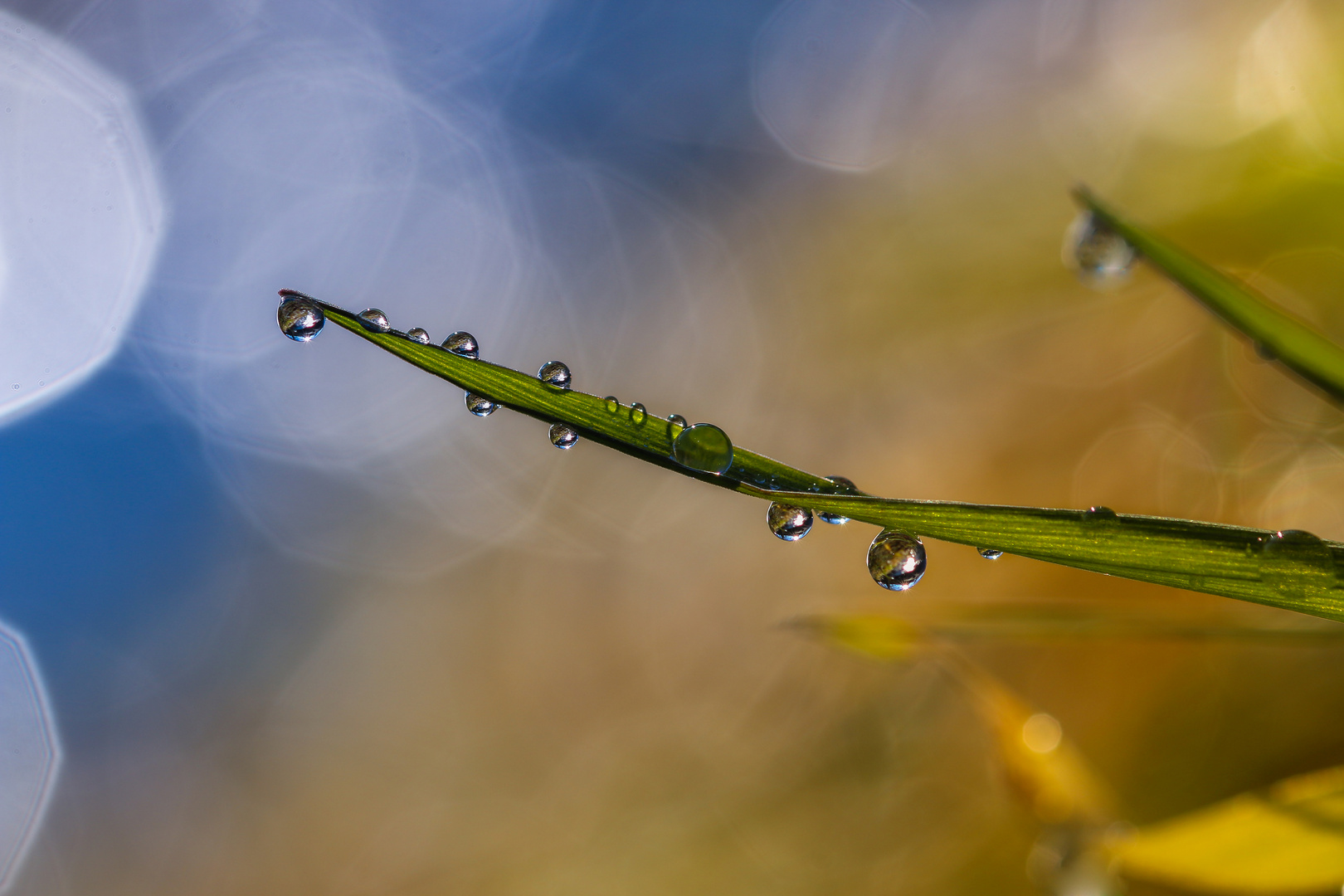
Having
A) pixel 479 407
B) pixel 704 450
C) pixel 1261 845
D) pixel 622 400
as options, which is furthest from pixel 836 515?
pixel 622 400

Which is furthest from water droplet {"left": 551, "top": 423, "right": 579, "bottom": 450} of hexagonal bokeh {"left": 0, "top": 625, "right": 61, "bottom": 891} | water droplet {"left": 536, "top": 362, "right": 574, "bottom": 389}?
hexagonal bokeh {"left": 0, "top": 625, "right": 61, "bottom": 891}

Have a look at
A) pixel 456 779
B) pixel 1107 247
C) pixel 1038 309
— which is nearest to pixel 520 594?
pixel 456 779

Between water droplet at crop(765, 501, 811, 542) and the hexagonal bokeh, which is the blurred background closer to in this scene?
the hexagonal bokeh

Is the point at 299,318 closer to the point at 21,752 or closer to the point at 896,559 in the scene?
the point at 896,559

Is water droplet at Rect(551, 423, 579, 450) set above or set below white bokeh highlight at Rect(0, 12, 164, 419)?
below

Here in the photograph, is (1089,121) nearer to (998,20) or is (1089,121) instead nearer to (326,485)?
(998,20)

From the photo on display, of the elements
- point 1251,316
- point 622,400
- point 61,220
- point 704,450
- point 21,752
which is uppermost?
point 622,400
